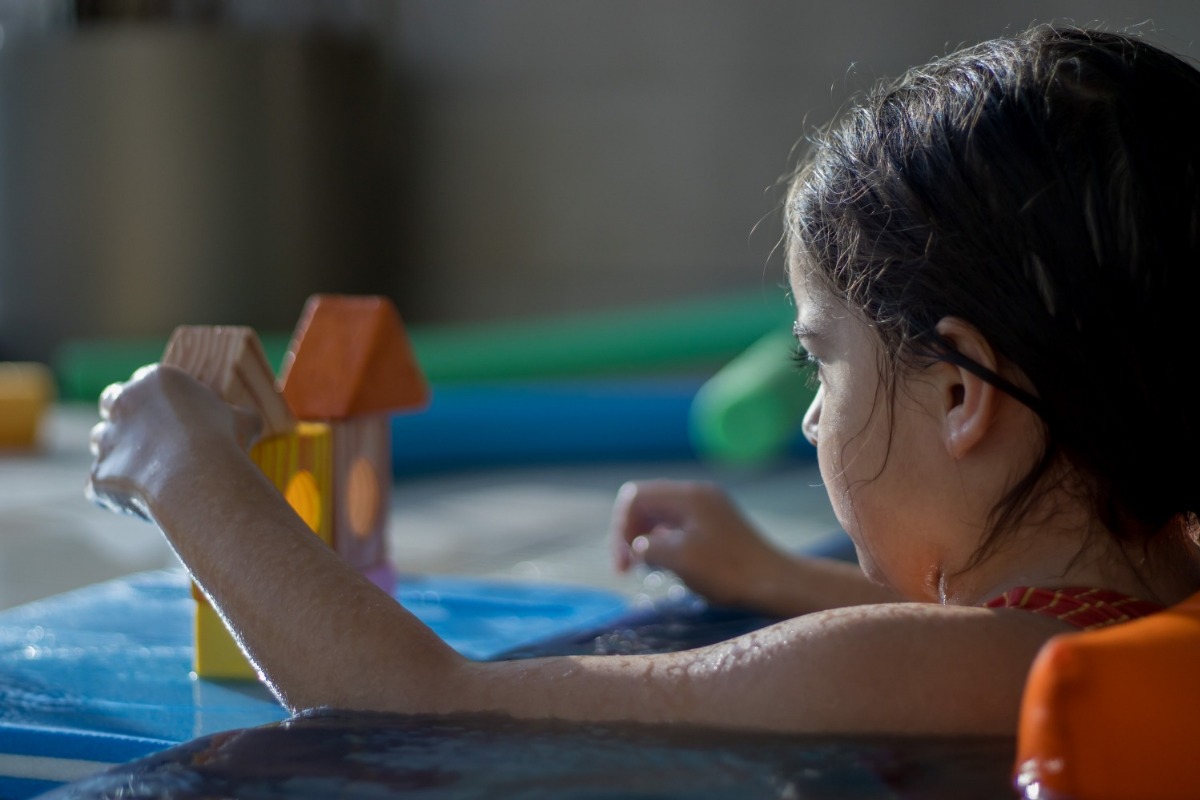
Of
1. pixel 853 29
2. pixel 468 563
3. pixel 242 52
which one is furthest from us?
pixel 242 52

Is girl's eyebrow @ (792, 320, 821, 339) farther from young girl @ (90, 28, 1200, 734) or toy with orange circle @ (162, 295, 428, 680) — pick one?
toy with orange circle @ (162, 295, 428, 680)

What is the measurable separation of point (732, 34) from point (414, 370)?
464cm

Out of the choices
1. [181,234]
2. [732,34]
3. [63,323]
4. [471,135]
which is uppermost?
[732,34]

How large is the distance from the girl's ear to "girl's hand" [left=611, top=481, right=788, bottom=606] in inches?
25.5

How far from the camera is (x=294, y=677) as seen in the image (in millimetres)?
1096

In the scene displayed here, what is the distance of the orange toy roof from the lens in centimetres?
162

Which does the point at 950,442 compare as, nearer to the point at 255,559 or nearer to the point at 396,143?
the point at 255,559

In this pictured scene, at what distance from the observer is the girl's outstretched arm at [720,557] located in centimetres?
163

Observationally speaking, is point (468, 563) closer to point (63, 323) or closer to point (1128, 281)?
point (1128, 281)

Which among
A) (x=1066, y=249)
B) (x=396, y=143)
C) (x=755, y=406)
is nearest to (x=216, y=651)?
(x=1066, y=249)

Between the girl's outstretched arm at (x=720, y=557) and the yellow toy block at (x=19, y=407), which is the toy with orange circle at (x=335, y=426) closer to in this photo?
the girl's outstretched arm at (x=720, y=557)

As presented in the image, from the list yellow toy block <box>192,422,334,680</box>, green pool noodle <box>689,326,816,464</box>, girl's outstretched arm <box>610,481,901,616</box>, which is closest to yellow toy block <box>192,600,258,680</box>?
yellow toy block <box>192,422,334,680</box>

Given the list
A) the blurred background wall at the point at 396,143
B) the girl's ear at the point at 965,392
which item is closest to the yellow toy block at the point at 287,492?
the girl's ear at the point at 965,392

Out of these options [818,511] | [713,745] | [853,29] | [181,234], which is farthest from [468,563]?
[181,234]
